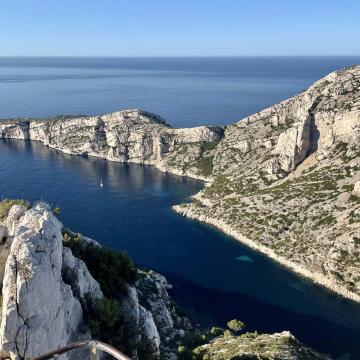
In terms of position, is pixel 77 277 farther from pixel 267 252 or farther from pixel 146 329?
pixel 267 252

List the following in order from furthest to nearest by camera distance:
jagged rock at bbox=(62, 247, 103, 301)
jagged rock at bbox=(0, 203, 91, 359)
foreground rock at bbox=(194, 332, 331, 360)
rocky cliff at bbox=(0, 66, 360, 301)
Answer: rocky cliff at bbox=(0, 66, 360, 301) → foreground rock at bbox=(194, 332, 331, 360) → jagged rock at bbox=(62, 247, 103, 301) → jagged rock at bbox=(0, 203, 91, 359)

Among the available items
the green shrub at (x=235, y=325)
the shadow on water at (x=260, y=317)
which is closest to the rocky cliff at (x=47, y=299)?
the green shrub at (x=235, y=325)

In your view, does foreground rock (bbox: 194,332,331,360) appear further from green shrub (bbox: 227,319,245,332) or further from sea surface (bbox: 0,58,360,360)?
sea surface (bbox: 0,58,360,360)

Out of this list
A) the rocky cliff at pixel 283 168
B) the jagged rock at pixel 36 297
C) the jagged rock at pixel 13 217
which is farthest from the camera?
the rocky cliff at pixel 283 168

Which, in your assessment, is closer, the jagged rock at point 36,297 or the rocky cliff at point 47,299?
the jagged rock at point 36,297

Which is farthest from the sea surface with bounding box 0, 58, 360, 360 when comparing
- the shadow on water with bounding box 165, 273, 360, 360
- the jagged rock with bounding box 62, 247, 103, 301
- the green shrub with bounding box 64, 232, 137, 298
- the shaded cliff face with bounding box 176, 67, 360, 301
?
the jagged rock with bounding box 62, 247, 103, 301

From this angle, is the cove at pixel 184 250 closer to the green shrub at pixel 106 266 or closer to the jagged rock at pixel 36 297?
the green shrub at pixel 106 266
